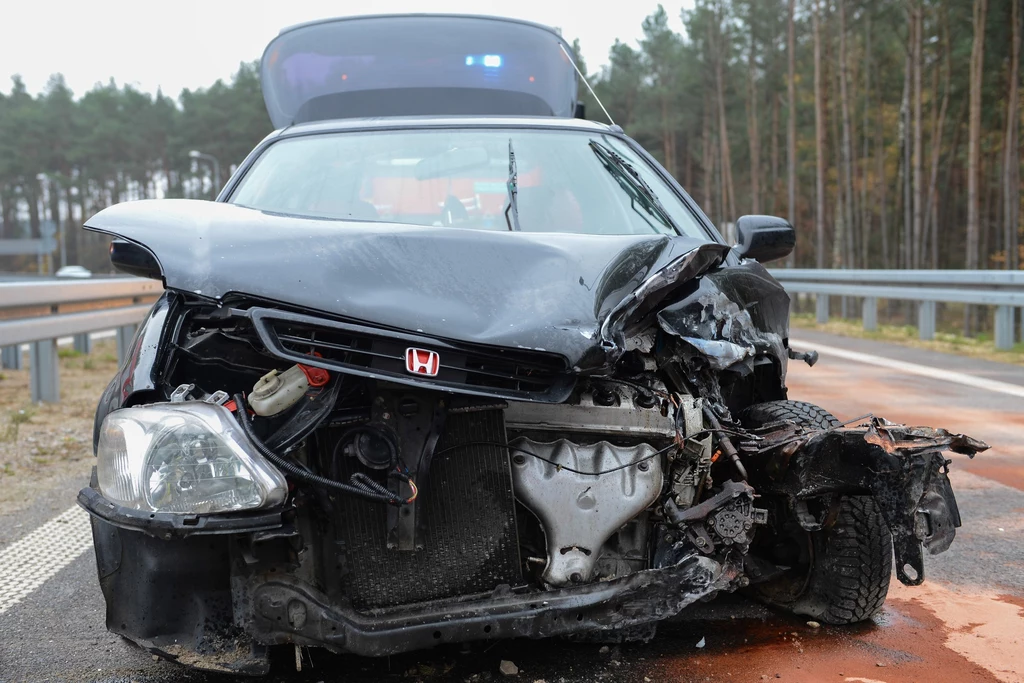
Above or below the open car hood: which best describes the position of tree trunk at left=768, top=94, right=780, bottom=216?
above

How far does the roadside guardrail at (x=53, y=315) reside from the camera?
621 centimetres

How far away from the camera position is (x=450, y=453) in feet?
7.74

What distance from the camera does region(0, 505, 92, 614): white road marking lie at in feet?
10.8

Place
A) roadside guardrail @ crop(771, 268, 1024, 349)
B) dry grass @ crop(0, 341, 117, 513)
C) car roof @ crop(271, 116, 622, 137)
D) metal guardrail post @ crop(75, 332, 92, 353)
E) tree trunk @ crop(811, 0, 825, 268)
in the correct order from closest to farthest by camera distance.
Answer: car roof @ crop(271, 116, 622, 137) → dry grass @ crop(0, 341, 117, 513) → roadside guardrail @ crop(771, 268, 1024, 349) → metal guardrail post @ crop(75, 332, 92, 353) → tree trunk @ crop(811, 0, 825, 268)

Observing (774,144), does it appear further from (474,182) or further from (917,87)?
(474,182)

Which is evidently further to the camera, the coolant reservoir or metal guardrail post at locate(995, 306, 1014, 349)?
metal guardrail post at locate(995, 306, 1014, 349)

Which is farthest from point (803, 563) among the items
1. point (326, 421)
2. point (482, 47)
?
point (482, 47)

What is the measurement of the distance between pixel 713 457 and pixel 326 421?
1058 mm

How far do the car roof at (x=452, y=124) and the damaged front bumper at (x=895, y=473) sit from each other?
78.6 inches

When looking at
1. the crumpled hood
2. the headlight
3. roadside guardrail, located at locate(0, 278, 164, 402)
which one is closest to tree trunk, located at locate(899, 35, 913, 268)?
roadside guardrail, located at locate(0, 278, 164, 402)

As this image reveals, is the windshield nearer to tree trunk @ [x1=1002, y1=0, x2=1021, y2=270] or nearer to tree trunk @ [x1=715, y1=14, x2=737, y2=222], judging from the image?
tree trunk @ [x1=1002, y1=0, x2=1021, y2=270]

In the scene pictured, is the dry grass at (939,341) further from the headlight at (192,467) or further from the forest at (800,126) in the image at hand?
the forest at (800,126)

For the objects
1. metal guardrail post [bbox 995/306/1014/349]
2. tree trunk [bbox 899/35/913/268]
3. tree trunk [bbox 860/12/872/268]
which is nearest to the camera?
metal guardrail post [bbox 995/306/1014/349]

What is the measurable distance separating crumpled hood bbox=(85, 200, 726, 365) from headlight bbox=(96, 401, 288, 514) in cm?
31
